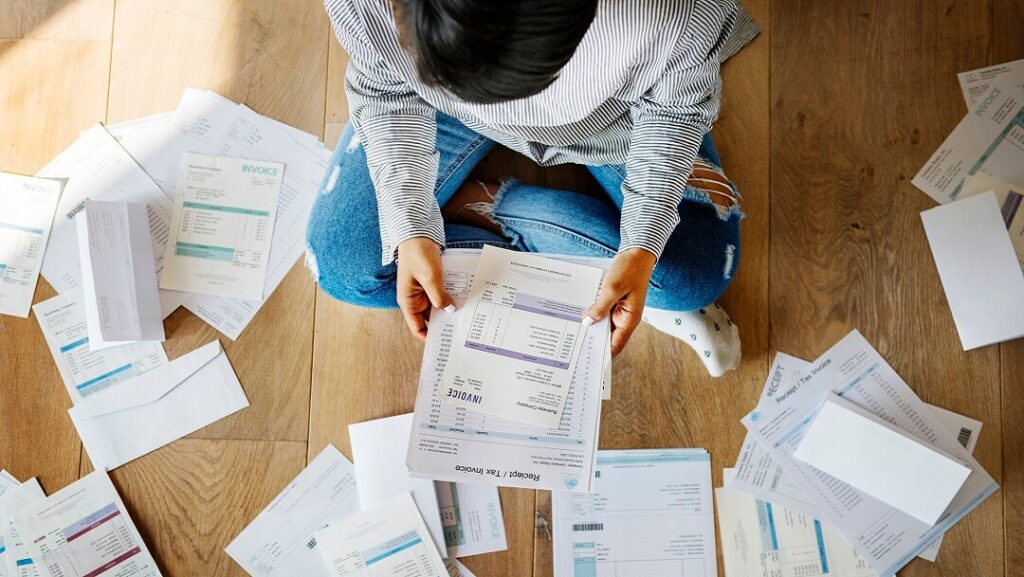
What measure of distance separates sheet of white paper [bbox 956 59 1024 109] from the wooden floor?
0.06 feet

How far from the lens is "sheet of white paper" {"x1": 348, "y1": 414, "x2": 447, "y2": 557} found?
1.18m

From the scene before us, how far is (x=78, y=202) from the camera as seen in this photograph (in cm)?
128

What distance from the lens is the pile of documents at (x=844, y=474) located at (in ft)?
3.79

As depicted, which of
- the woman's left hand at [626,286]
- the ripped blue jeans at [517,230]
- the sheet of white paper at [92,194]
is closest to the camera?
the woman's left hand at [626,286]

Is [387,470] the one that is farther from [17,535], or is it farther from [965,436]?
[965,436]

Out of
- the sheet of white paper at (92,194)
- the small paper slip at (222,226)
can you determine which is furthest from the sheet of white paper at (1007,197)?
the sheet of white paper at (92,194)

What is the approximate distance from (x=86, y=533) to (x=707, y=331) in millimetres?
1042

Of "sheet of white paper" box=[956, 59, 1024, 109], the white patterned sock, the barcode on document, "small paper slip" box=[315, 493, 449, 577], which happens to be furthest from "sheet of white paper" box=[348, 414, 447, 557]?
"sheet of white paper" box=[956, 59, 1024, 109]

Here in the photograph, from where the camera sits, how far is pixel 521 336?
3.02 feet

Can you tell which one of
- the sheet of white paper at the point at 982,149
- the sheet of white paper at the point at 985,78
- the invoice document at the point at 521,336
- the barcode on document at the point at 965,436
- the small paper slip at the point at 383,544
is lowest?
the small paper slip at the point at 383,544

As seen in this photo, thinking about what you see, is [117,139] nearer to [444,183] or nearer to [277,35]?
[277,35]

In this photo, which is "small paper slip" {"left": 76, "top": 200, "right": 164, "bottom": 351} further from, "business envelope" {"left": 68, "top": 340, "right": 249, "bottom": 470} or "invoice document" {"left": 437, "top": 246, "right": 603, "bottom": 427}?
"invoice document" {"left": 437, "top": 246, "right": 603, "bottom": 427}

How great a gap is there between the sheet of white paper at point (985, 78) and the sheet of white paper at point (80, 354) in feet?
4.65

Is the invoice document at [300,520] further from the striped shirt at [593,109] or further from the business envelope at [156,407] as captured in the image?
the striped shirt at [593,109]
